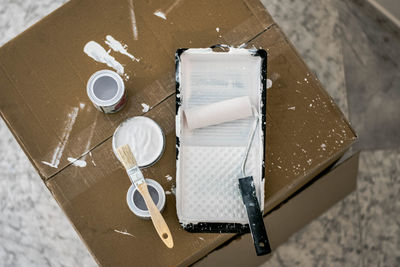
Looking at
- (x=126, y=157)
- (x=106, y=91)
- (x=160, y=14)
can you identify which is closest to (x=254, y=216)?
(x=126, y=157)

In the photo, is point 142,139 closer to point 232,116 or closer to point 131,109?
point 131,109

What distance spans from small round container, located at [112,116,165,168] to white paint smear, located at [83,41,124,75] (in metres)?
0.15

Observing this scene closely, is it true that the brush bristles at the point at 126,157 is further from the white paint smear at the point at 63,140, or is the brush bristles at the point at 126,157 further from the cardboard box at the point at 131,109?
the white paint smear at the point at 63,140

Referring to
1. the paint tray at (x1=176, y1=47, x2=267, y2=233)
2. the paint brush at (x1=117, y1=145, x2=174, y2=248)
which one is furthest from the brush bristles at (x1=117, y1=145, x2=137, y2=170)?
the paint tray at (x1=176, y1=47, x2=267, y2=233)

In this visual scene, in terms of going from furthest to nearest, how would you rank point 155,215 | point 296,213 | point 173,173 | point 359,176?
point 359,176 → point 296,213 → point 173,173 → point 155,215

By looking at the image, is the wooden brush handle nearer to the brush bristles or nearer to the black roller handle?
the brush bristles

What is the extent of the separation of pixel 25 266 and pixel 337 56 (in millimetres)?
1476

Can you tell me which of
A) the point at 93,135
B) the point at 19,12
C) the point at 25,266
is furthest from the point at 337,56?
the point at 25,266

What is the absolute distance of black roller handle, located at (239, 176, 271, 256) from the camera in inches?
37.7

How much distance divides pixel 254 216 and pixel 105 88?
50 centimetres

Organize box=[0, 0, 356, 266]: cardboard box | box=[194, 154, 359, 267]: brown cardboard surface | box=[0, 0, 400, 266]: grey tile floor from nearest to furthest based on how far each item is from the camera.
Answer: box=[0, 0, 356, 266]: cardboard box → box=[194, 154, 359, 267]: brown cardboard surface → box=[0, 0, 400, 266]: grey tile floor

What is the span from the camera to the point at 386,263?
1553 millimetres

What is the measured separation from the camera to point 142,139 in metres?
1.09

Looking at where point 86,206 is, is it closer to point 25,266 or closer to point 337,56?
point 25,266
